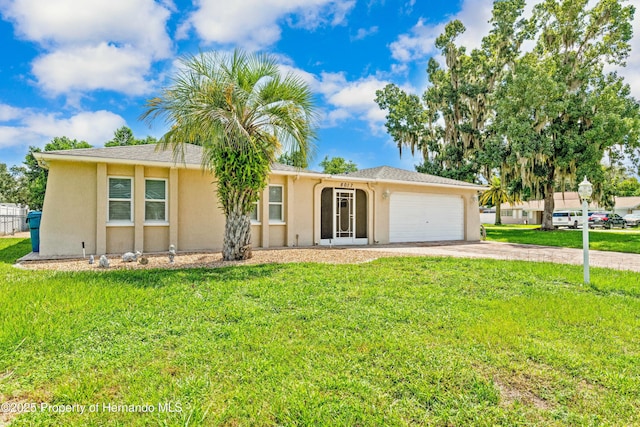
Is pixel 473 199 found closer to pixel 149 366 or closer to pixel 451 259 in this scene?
pixel 451 259

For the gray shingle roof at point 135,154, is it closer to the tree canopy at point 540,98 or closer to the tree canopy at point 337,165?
the tree canopy at point 540,98

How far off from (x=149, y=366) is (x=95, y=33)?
11249 mm

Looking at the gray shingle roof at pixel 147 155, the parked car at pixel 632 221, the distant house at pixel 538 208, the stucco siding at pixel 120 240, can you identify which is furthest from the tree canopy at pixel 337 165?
the stucco siding at pixel 120 240

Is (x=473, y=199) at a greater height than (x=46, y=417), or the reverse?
(x=473, y=199)

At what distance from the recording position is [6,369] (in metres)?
2.76

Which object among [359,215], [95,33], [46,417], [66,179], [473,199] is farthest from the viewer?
[473,199]

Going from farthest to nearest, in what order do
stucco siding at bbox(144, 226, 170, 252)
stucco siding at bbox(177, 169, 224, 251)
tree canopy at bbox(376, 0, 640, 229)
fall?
tree canopy at bbox(376, 0, 640, 229) < stucco siding at bbox(177, 169, 224, 251) < stucco siding at bbox(144, 226, 170, 252)

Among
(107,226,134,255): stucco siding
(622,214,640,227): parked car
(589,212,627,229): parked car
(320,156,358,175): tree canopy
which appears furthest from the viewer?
(320,156,358,175): tree canopy

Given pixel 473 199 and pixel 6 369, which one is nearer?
pixel 6 369

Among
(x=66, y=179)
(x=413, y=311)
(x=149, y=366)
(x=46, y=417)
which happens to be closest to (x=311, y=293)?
(x=413, y=311)

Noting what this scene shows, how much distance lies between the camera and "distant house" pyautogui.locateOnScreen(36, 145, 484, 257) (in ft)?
30.6

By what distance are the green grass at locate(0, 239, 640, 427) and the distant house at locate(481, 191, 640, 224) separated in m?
41.8

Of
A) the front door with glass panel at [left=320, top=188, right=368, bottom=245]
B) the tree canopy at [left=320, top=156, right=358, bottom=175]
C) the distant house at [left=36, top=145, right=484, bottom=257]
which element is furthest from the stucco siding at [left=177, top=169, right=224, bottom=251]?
the tree canopy at [left=320, top=156, right=358, bottom=175]

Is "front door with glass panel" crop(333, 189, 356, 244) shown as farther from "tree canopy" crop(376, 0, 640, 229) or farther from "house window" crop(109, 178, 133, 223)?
"tree canopy" crop(376, 0, 640, 229)
